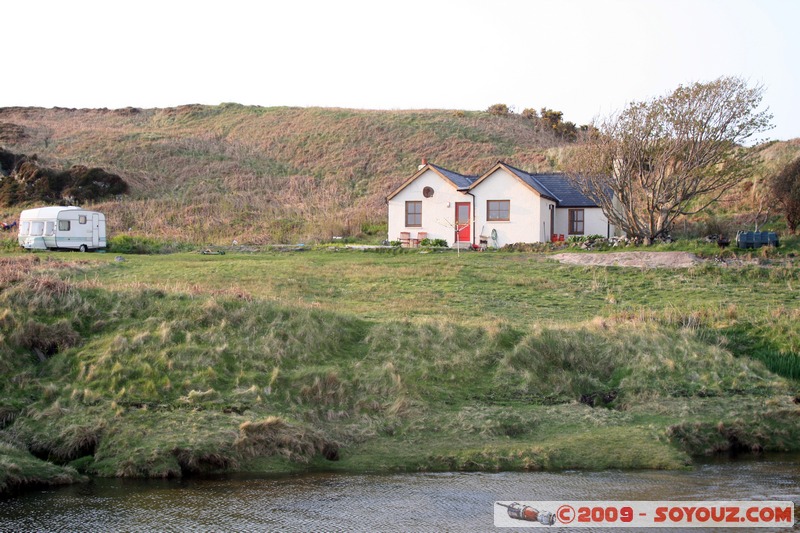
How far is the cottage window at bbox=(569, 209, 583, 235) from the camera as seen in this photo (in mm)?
42500

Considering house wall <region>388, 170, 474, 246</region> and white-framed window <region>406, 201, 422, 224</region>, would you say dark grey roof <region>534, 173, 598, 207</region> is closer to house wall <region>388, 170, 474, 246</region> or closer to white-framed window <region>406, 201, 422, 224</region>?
house wall <region>388, 170, 474, 246</region>

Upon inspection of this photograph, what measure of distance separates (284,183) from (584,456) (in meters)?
56.7

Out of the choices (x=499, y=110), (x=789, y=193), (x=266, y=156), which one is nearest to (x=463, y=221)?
(x=789, y=193)

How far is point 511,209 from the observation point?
4147cm

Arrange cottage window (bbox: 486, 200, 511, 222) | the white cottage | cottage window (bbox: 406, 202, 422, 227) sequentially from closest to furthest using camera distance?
the white cottage → cottage window (bbox: 486, 200, 511, 222) → cottage window (bbox: 406, 202, 422, 227)

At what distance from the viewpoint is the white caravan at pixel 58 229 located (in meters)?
38.0

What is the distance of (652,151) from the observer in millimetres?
37156

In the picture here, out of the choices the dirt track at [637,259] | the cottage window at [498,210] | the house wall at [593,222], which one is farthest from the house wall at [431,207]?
the dirt track at [637,259]

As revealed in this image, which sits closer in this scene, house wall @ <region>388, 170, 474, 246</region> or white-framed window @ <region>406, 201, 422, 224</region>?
house wall @ <region>388, 170, 474, 246</region>

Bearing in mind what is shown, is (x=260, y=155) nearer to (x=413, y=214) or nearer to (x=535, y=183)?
(x=413, y=214)

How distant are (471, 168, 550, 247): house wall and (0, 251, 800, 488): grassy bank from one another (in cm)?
1885

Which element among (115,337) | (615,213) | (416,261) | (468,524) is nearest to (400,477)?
(468,524)

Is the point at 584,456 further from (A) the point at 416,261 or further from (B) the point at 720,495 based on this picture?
(A) the point at 416,261

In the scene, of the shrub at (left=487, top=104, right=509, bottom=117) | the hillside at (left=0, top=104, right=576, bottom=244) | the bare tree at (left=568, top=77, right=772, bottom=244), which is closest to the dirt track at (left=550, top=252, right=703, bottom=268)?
the bare tree at (left=568, top=77, right=772, bottom=244)
